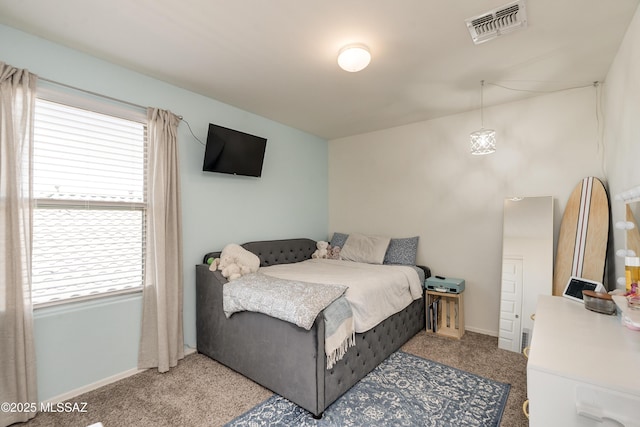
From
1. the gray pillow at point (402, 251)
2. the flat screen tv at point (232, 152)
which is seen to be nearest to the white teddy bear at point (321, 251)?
the gray pillow at point (402, 251)

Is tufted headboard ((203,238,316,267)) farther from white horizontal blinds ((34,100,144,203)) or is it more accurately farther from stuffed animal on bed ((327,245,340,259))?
white horizontal blinds ((34,100,144,203))

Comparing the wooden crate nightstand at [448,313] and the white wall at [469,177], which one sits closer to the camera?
the white wall at [469,177]

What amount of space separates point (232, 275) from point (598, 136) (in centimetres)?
360

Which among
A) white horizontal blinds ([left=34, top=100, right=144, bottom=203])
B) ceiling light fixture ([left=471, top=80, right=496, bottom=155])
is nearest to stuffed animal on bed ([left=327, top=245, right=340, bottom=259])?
ceiling light fixture ([left=471, top=80, right=496, bottom=155])

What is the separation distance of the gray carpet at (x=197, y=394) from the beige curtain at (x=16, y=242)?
290 millimetres

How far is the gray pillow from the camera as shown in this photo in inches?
140

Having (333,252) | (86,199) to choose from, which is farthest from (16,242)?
(333,252)

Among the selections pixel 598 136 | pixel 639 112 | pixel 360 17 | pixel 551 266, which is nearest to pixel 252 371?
pixel 360 17

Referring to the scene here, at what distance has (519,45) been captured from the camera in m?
2.09

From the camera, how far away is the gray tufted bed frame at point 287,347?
75.9 inches

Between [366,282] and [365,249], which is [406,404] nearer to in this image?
[366,282]

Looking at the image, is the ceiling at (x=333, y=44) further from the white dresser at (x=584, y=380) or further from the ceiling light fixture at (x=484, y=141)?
the white dresser at (x=584, y=380)

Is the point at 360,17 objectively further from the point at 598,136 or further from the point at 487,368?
the point at 487,368

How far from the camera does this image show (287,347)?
2051 millimetres
